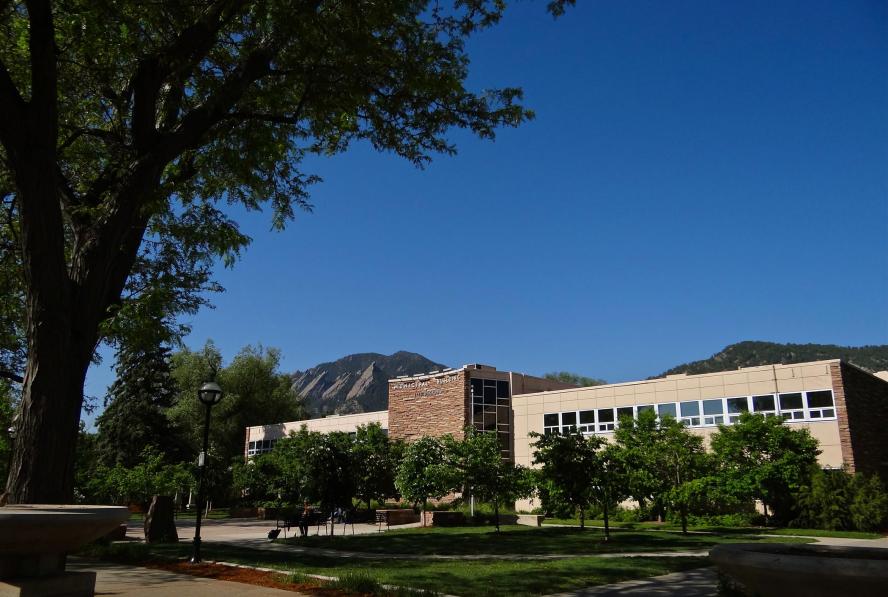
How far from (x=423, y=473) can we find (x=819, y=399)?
672 inches

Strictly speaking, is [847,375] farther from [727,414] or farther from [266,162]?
[266,162]

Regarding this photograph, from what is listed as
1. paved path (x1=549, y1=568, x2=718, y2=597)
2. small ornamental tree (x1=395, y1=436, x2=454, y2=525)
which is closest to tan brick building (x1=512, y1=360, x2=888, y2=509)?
small ornamental tree (x1=395, y1=436, x2=454, y2=525)

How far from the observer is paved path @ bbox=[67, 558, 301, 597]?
837cm

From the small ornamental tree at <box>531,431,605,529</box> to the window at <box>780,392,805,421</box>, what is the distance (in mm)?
12586

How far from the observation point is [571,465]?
1894 cm

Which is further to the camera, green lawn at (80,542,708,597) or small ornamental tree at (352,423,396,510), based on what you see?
small ornamental tree at (352,423,396,510)

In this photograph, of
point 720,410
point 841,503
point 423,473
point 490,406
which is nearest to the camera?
point 841,503

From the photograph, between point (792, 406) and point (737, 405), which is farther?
point (737, 405)

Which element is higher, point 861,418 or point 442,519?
point 861,418

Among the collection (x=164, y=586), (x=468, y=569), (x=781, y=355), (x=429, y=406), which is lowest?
(x=468, y=569)

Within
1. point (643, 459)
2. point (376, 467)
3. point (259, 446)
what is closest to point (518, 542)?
point (643, 459)

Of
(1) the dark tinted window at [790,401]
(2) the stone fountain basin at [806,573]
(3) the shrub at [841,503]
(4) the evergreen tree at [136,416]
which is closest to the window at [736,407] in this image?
(1) the dark tinted window at [790,401]

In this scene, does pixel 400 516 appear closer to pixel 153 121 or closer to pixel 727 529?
pixel 727 529

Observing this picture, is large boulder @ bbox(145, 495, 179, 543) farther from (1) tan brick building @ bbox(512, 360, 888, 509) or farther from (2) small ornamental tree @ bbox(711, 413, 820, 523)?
(2) small ornamental tree @ bbox(711, 413, 820, 523)
